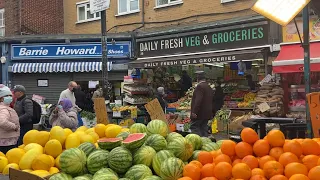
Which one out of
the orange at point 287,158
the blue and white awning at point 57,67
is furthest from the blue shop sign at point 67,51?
the orange at point 287,158

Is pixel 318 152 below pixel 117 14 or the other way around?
below

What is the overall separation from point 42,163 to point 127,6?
1349cm

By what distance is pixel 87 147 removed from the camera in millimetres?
3898

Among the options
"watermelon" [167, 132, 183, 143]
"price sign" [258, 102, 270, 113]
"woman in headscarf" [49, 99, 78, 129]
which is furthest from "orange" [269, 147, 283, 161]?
"price sign" [258, 102, 270, 113]

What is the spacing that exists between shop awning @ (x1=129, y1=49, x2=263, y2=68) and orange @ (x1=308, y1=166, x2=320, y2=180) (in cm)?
856

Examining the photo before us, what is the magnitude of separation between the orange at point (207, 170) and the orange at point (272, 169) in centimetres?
43

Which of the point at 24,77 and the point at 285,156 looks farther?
the point at 24,77

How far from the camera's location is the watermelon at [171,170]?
330cm

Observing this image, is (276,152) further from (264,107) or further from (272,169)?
(264,107)

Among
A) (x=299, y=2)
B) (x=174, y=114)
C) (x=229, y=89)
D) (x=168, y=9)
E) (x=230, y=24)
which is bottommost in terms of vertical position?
(x=174, y=114)

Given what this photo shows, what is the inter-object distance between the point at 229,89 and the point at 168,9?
4395 mm

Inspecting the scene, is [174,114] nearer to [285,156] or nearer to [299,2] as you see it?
[299,2]

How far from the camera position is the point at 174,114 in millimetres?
12727

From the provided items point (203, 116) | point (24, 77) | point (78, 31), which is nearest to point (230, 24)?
point (203, 116)
